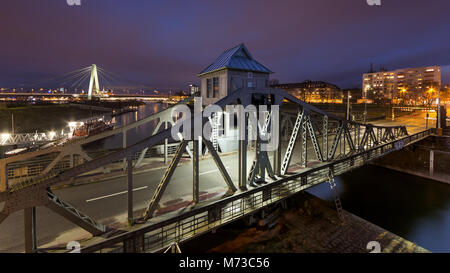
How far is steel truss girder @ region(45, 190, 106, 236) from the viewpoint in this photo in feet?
19.6

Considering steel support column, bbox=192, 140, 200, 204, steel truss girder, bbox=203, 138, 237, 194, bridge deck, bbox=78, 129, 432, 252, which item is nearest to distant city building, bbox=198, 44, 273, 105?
bridge deck, bbox=78, 129, 432, 252

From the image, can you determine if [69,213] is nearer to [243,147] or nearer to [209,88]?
[243,147]

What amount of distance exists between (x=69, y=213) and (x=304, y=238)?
493 inches

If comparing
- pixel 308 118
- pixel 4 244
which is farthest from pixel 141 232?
pixel 308 118

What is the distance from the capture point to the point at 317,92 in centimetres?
14738

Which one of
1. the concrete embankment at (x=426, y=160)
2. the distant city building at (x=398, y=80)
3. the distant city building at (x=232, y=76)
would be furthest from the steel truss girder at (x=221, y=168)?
the distant city building at (x=398, y=80)

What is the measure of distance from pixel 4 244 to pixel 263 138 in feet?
35.5

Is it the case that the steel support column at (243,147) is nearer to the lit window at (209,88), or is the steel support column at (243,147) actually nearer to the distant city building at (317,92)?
the lit window at (209,88)

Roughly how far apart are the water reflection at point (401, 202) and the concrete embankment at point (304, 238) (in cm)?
636

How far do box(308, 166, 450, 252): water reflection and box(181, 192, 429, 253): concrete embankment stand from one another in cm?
636

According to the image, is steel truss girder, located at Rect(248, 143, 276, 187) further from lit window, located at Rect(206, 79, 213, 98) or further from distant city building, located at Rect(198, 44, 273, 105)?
lit window, located at Rect(206, 79, 213, 98)

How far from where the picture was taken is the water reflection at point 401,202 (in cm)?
1897
